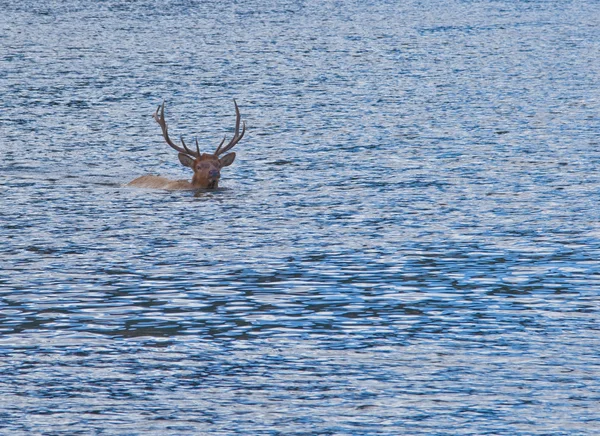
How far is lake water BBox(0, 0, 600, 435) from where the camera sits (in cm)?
1043

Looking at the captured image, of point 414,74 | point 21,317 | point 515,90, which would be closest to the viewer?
point 21,317

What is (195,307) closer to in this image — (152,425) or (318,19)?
(152,425)

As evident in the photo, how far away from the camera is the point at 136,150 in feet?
89.6

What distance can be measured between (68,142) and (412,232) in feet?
38.7

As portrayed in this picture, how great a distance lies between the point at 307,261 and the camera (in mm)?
15656

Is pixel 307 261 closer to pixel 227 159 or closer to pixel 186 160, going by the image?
pixel 227 159

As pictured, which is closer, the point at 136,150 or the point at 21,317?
the point at 21,317

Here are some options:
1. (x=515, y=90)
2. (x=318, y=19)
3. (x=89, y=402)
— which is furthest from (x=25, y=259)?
(x=318, y=19)

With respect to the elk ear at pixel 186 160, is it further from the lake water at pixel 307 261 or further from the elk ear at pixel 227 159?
the lake water at pixel 307 261

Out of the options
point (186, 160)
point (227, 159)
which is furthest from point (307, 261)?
point (186, 160)

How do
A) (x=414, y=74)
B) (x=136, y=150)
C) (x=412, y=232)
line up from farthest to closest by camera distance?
(x=414, y=74)
(x=136, y=150)
(x=412, y=232)

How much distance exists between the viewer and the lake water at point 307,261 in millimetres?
10430

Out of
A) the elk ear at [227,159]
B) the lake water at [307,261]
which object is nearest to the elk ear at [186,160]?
the elk ear at [227,159]

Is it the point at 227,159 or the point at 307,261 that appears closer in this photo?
the point at 307,261
